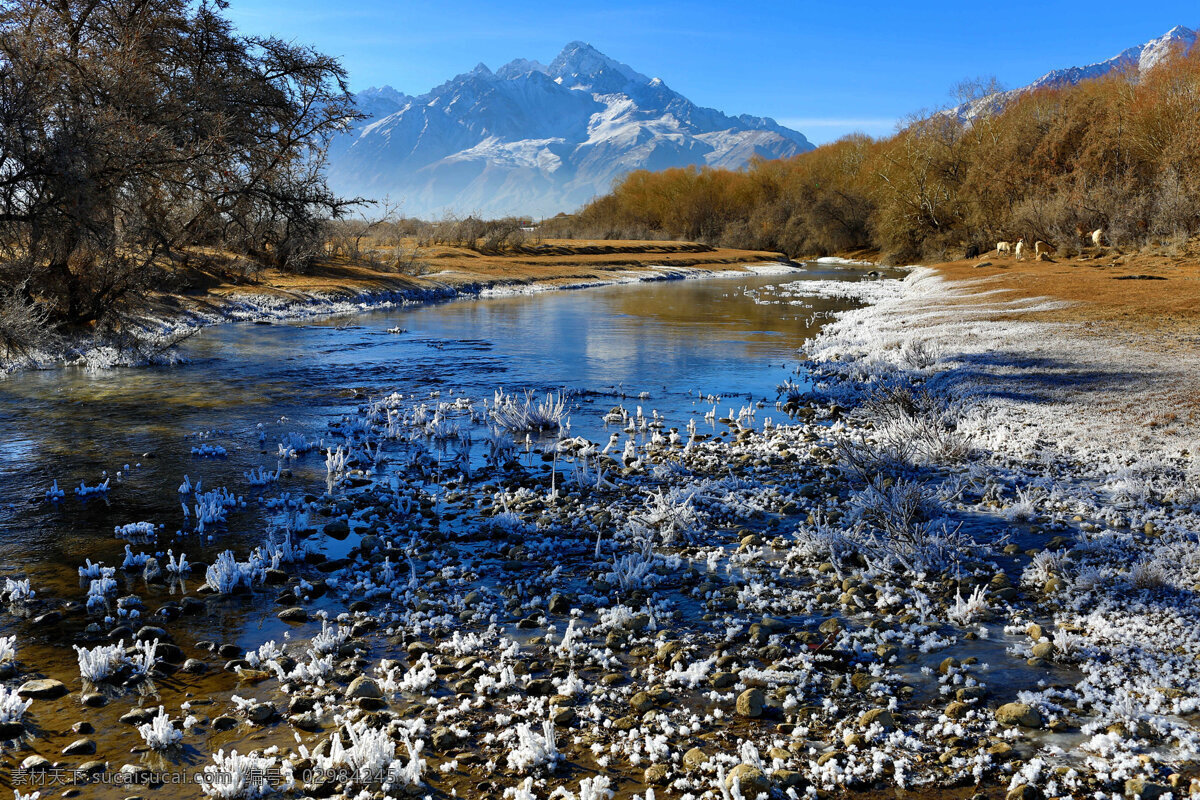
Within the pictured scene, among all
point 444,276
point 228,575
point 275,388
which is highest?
point 444,276

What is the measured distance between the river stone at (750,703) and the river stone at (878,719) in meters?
0.60

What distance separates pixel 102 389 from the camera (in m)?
15.0

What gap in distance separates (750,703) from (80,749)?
12.9 ft

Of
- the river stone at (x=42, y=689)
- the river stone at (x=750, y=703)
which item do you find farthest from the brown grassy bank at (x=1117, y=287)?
the river stone at (x=42, y=689)

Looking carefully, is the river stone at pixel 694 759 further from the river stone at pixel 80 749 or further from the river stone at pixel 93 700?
the river stone at pixel 93 700

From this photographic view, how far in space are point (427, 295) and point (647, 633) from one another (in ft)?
112

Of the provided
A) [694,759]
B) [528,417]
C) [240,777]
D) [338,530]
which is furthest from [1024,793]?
[528,417]

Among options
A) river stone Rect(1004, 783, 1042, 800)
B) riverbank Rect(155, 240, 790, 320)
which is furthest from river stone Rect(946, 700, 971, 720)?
riverbank Rect(155, 240, 790, 320)

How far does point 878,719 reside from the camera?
4.62m

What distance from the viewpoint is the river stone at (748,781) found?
13.0 feet

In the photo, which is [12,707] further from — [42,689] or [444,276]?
[444,276]

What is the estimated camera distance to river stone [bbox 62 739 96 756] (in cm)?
436

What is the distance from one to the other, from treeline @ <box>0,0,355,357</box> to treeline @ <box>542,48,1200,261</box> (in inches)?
1557

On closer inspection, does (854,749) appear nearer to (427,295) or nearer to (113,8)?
(113,8)
